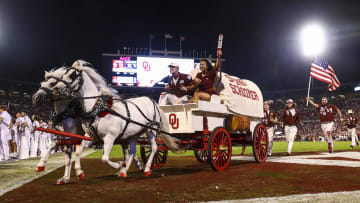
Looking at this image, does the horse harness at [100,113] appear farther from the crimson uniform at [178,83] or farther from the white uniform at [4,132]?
the white uniform at [4,132]

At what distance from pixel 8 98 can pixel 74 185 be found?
48.5m

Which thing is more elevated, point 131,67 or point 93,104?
point 131,67

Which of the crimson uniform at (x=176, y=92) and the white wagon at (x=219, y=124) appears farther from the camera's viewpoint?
the crimson uniform at (x=176, y=92)

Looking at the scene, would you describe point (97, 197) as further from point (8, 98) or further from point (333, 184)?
point (8, 98)

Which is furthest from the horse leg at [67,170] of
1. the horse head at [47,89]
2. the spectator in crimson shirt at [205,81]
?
the spectator in crimson shirt at [205,81]

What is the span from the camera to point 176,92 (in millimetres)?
8586

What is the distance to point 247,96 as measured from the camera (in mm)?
9812

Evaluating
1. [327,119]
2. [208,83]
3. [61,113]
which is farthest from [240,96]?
[327,119]

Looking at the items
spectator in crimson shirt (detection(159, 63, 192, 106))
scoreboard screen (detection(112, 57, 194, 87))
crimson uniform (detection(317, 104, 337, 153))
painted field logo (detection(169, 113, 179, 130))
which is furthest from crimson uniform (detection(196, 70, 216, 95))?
scoreboard screen (detection(112, 57, 194, 87))

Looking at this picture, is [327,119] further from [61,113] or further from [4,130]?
[4,130]

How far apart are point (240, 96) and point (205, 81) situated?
129 centimetres

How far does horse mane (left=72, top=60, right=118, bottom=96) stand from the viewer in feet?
20.6

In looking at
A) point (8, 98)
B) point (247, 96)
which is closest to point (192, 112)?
point (247, 96)

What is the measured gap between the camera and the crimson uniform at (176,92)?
334 inches
